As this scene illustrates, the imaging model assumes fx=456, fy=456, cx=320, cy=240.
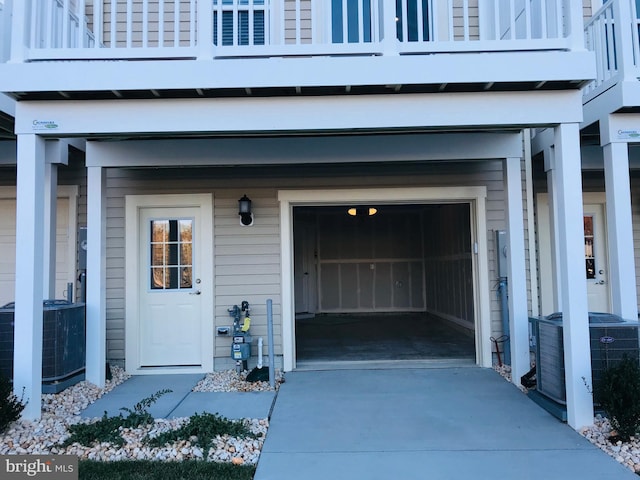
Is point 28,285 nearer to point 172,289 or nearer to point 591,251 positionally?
point 172,289

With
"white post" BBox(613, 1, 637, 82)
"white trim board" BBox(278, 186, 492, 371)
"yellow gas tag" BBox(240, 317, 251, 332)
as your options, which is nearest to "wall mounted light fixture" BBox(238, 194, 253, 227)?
"white trim board" BBox(278, 186, 492, 371)

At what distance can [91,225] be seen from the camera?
4906 millimetres

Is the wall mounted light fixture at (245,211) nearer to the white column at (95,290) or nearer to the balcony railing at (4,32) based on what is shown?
the white column at (95,290)

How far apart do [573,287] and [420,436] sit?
1675mm

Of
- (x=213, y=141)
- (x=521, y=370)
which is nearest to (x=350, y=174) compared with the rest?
(x=213, y=141)

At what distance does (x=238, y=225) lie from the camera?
5.63 meters

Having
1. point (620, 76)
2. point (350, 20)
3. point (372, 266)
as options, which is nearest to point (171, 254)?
point (350, 20)

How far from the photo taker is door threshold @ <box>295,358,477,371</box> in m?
5.52

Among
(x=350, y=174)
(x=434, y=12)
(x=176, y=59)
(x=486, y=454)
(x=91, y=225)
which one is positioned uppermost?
(x=434, y=12)

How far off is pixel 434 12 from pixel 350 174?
2341mm

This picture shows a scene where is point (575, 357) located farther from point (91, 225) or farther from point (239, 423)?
point (91, 225)

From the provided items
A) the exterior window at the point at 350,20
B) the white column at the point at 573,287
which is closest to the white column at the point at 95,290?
the exterior window at the point at 350,20

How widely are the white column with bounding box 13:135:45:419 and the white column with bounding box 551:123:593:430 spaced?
4.28 m

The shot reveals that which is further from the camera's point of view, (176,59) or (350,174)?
(350,174)
